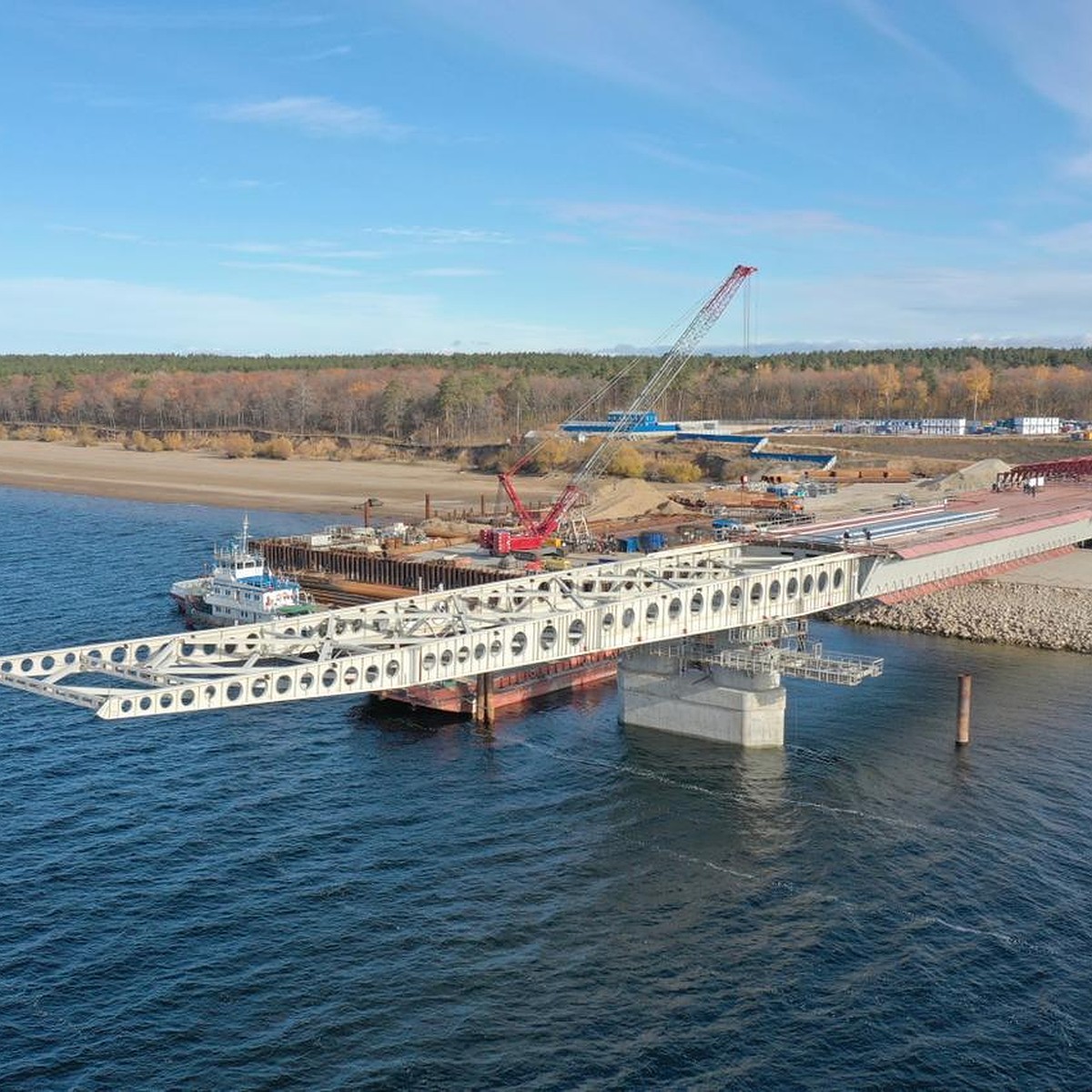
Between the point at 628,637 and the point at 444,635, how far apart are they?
30.7 ft

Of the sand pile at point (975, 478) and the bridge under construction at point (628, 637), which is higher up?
the sand pile at point (975, 478)

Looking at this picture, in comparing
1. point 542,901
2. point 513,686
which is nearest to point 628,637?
point 542,901

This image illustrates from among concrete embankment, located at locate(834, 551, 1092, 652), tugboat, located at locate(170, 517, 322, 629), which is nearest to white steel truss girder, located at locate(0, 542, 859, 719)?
tugboat, located at locate(170, 517, 322, 629)

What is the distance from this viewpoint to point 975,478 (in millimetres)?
137625

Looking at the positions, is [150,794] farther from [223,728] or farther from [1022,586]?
A: [1022,586]

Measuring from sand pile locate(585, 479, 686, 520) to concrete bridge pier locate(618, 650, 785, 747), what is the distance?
66.8 metres

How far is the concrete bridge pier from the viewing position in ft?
222

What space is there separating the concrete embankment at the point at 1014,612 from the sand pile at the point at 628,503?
40.6 metres

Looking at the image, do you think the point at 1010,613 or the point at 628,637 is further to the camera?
the point at 1010,613

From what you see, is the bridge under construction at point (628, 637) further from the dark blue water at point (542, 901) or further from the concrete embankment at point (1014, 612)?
the concrete embankment at point (1014, 612)

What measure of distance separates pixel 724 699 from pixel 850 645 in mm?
28412

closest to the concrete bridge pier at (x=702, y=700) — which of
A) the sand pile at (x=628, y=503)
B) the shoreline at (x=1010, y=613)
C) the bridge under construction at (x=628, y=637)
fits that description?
the bridge under construction at (x=628, y=637)

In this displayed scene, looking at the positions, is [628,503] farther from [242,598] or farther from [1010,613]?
[242,598]

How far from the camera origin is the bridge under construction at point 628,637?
46438 mm
